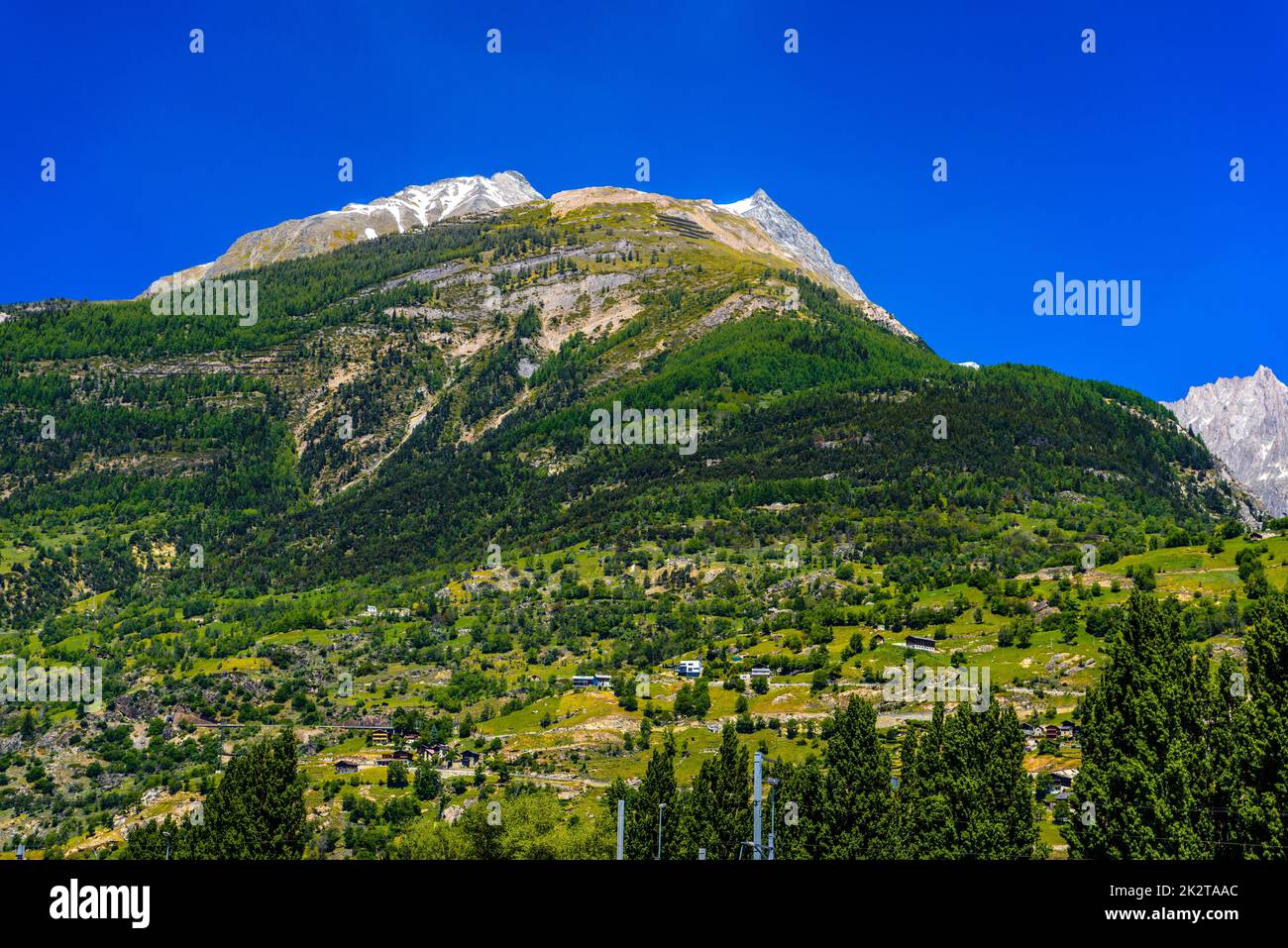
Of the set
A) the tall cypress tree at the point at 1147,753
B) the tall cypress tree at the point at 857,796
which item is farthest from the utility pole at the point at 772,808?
the tall cypress tree at the point at 1147,753

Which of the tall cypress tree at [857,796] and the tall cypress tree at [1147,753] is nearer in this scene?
the tall cypress tree at [1147,753]

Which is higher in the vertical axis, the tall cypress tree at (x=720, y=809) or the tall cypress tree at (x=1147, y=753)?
the tall cypress tree at (x=1147, y=753)

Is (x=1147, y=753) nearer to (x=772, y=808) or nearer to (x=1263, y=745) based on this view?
(x=1263, y=745)

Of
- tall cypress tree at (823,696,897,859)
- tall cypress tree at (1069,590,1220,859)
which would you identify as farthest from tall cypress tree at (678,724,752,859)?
tall cypress tree at (1069,590,1220,859)

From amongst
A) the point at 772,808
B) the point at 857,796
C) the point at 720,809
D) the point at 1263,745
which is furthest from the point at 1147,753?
the point at 720,809

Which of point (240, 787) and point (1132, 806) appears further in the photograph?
point (240, 787)

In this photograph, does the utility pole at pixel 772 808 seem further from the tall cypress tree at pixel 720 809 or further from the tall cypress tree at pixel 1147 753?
the tall cypress tree at pixel 1147 753

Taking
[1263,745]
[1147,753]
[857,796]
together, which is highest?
[1263,745]

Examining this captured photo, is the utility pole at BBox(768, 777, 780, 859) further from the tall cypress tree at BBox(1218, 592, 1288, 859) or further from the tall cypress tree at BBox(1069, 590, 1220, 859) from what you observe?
the tall cypress tree at BBox(1218, 592, 1288, 859)

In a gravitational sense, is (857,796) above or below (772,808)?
below
